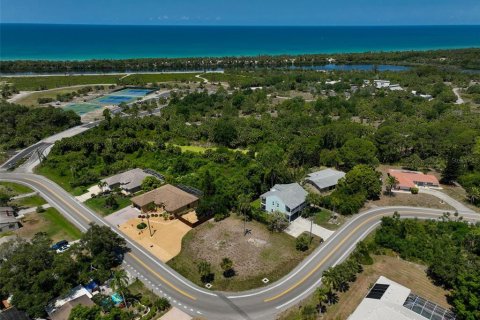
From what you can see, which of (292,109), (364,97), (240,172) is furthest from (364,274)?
(364,97)

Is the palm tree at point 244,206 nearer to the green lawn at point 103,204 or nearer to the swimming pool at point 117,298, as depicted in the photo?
the swimming pool at point 117,298

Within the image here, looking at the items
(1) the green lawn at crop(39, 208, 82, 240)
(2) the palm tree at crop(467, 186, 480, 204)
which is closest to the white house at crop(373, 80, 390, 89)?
(2) the palm tree at crop(467, 186, 480, 204)

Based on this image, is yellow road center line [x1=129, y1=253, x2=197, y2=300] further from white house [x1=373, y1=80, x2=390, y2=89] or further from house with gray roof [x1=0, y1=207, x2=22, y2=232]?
white house [x1=373, y1=80, x2=390, y2=89]

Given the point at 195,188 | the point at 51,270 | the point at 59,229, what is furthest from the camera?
the point at 195,188

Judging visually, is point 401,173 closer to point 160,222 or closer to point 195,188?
point 195,188

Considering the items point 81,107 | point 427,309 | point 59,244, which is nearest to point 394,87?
point 427,309

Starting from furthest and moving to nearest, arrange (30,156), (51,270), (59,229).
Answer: (30,156) → (59,229) → (51,270)

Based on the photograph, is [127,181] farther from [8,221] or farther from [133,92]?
[133,92]
